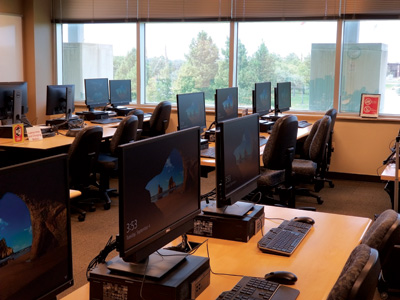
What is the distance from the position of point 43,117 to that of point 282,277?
723 centimetres

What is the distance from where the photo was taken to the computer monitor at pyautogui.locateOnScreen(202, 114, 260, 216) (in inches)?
90.2

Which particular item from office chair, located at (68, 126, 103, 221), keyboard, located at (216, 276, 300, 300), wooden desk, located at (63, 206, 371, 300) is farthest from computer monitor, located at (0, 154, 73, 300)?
office chair, located at (68, 126, 103, 221)

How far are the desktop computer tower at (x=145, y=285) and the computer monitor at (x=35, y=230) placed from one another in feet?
0.85

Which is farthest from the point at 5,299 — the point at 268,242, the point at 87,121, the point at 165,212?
the point at 87,121

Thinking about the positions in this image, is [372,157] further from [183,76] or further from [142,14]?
[142,14]

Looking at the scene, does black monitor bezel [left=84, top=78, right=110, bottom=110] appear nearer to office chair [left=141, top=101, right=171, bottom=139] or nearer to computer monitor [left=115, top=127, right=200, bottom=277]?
office chair [left=141, top=101, right=171, bottom=139]

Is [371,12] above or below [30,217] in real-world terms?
above

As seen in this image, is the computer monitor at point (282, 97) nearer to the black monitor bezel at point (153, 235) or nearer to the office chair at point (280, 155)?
the office chair at point (280, 155)

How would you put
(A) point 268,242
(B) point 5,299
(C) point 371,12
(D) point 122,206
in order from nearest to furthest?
1. (B) point 5,299
2. (D) point 122,206
3. (A) point 268,242
4. (C) point 371,12

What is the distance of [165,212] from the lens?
72.3 inches

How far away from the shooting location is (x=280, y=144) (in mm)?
4336

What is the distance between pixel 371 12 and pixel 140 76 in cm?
355

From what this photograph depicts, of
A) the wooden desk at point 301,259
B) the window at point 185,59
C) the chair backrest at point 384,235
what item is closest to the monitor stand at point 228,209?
the wooden desk at point 301,259

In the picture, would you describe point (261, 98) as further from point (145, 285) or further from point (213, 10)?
point (145, 285)
